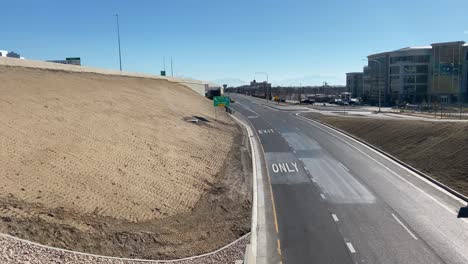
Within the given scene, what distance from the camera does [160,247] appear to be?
48.8 feet

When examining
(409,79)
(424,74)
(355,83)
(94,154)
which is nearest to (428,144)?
(94,154)

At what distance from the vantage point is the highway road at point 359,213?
54.0ft

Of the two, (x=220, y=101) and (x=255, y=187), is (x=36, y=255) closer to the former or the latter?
(x=255, y=187)

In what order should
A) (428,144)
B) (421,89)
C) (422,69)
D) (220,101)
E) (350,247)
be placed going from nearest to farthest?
(350,247)
(428,144)
(220,101)
(422,69)
(421,89)

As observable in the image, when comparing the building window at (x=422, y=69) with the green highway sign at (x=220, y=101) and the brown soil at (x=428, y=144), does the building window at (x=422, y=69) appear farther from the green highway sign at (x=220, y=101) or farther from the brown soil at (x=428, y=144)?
the green highway sign at (x=220, y=101)

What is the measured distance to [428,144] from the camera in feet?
117

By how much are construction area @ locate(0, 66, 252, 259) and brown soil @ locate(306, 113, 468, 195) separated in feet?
42.9

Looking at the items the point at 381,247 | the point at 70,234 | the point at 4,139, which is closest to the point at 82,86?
the point at 4,139

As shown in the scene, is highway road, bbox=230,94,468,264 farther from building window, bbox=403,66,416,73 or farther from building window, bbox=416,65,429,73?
building window, bbox=416,65,429,73

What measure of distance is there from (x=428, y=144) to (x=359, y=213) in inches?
712

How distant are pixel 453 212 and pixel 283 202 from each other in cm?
863

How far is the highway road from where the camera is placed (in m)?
16.5

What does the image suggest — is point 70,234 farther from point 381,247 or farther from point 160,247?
point 381,247

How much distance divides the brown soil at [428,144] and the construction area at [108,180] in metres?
13.1
